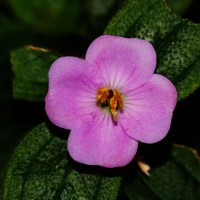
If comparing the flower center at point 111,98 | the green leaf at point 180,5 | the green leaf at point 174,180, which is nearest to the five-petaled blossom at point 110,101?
the flower center at point 111,98

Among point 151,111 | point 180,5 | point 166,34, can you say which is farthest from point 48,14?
point 151,111

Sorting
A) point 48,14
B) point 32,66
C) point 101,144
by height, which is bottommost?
point 48,14

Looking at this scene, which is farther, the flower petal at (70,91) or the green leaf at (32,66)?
the green leaf at (32,66)

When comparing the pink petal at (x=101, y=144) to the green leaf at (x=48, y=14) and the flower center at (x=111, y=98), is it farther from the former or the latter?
the green leaf at (x=48, y=14)

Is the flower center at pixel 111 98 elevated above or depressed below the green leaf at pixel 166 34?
below

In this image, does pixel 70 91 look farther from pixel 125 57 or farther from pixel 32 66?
pixel 32 66

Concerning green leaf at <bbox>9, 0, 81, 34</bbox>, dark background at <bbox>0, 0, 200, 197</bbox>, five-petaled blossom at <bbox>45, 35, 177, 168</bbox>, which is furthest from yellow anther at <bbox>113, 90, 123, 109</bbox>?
green leaf at <bbox>9, 0, 81, 34</bbox>

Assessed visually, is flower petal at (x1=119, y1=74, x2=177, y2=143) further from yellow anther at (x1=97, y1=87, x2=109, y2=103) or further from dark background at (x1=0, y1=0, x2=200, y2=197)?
dark background at (x1=0, y1=0, x2=200, y2=197)

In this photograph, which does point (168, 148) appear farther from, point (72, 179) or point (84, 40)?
point (84, 40)
